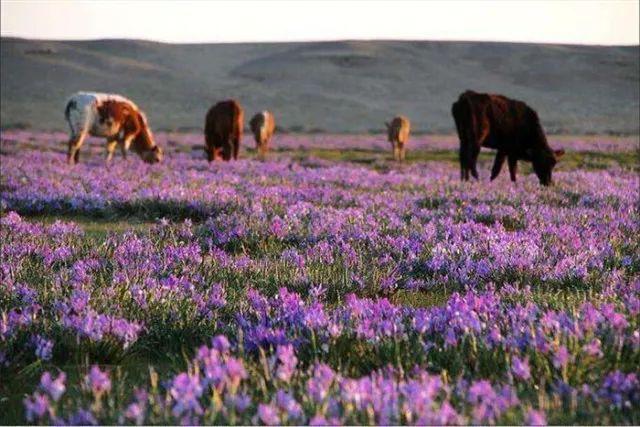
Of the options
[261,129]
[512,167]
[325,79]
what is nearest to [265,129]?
[261,129]

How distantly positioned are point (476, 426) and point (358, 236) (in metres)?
4.66

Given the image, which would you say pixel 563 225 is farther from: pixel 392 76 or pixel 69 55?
pixel 69 55

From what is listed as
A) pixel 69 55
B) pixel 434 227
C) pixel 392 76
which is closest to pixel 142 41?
pixel 69 55

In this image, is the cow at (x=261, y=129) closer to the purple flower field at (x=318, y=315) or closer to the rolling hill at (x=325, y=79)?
the purple flower field at (x=318, y=315)

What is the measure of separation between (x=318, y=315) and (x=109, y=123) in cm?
1945

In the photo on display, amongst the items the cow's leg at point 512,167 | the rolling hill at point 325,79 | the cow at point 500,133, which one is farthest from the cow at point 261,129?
the rolling hill at point 325,79

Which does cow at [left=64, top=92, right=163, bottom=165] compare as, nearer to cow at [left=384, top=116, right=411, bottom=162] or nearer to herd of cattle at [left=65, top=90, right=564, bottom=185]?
herd of cattle at [left=65, top=90, right=564, bottom=185]

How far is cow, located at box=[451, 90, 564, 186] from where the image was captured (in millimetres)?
16047

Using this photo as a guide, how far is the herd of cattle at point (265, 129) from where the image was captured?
16156 mm

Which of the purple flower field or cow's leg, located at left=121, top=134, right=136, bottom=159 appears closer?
the purple flower field

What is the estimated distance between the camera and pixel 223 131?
925 inches

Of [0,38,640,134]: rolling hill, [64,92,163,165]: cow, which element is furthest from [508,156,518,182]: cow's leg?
[0,38,640,134]: rolling hill

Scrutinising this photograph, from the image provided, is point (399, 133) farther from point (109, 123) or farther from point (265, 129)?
point (109, 123)

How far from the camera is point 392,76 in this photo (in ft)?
371
